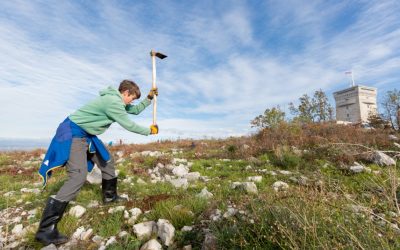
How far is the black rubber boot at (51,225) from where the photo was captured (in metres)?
3.45

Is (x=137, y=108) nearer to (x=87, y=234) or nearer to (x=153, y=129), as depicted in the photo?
(x=153, y=129)

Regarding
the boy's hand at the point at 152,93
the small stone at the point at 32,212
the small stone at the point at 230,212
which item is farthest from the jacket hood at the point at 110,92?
the small stone at the point at 230,212

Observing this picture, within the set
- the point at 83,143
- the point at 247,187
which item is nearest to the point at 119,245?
the point at 83,143

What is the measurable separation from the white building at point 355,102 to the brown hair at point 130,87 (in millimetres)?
66529

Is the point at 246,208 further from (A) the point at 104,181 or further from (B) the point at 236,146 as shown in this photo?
(B) the point at 236,146

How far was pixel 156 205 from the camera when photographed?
13.5 ft

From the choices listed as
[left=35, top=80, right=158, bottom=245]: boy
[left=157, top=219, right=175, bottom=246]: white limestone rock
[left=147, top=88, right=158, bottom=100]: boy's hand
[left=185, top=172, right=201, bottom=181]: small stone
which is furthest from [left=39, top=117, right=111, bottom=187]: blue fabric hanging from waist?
[left=185, top=172, right=201, bottom=181]: small stone

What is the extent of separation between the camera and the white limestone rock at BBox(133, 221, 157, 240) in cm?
343

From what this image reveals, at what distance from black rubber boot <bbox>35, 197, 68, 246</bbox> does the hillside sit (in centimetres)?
16

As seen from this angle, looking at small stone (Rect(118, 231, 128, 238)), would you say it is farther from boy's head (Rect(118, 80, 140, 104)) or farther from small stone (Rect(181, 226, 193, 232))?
boy's head (Rect(118, 80, 140, 104))

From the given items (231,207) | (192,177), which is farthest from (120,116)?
(192,177)

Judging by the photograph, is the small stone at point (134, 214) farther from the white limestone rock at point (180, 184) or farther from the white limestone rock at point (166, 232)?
the white limestone rock at point (180, 184)

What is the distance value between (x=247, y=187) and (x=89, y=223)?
2.76 meters

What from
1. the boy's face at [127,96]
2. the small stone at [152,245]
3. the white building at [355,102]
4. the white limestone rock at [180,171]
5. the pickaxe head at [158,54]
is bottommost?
the small stone at [152,245]
